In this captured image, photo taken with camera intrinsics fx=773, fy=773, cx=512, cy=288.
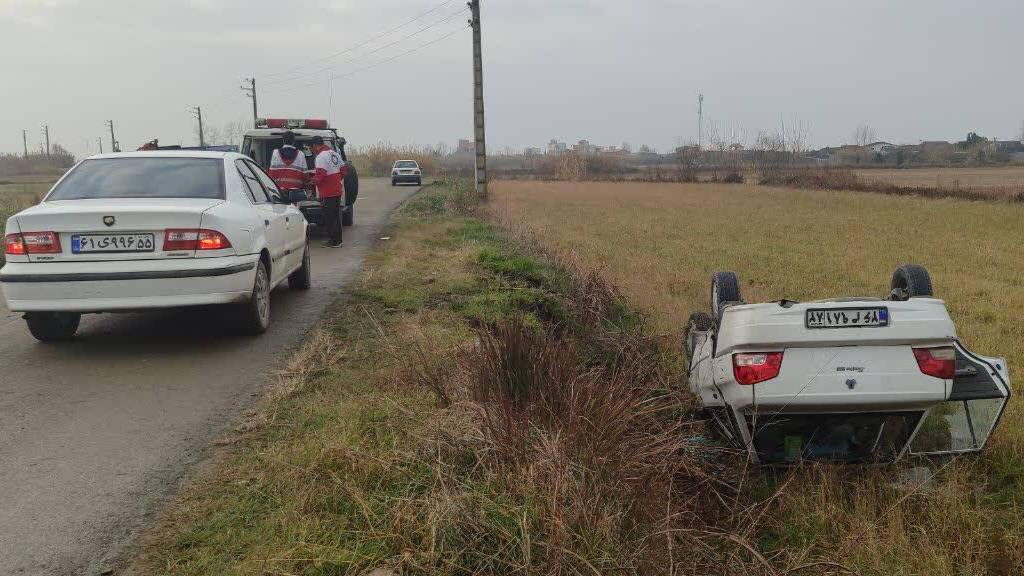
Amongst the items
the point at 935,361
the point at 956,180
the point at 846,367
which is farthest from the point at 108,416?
the point at 956,180

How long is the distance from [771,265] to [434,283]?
647 centimetres

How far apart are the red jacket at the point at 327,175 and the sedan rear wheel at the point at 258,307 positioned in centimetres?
593

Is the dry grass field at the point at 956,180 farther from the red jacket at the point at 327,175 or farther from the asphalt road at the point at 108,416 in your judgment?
the asphalt road at the point at 108,416

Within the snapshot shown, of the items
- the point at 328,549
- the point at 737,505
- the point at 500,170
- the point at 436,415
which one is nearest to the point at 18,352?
the point at 436,415

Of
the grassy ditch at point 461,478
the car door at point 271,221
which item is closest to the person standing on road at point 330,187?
the car door at point 271,221

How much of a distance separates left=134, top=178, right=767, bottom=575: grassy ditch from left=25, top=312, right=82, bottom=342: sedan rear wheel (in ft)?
7.18

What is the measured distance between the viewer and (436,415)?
386cm

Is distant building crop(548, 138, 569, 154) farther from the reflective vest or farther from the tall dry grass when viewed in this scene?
the reflective vest

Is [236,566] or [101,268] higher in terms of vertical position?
[101,268]

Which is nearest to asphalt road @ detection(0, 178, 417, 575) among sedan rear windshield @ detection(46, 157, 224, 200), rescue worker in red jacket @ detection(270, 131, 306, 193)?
sedan rear windshield @ detection(46, 157, 224, 200)

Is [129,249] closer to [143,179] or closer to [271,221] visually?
[143,179]

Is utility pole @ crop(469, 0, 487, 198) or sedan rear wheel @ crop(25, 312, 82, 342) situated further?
utility pole @ crop(469, 0, 487, 198)

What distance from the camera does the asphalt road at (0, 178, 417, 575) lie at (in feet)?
10.3

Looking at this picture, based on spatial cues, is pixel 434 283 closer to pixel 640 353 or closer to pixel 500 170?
pixel 640 353
